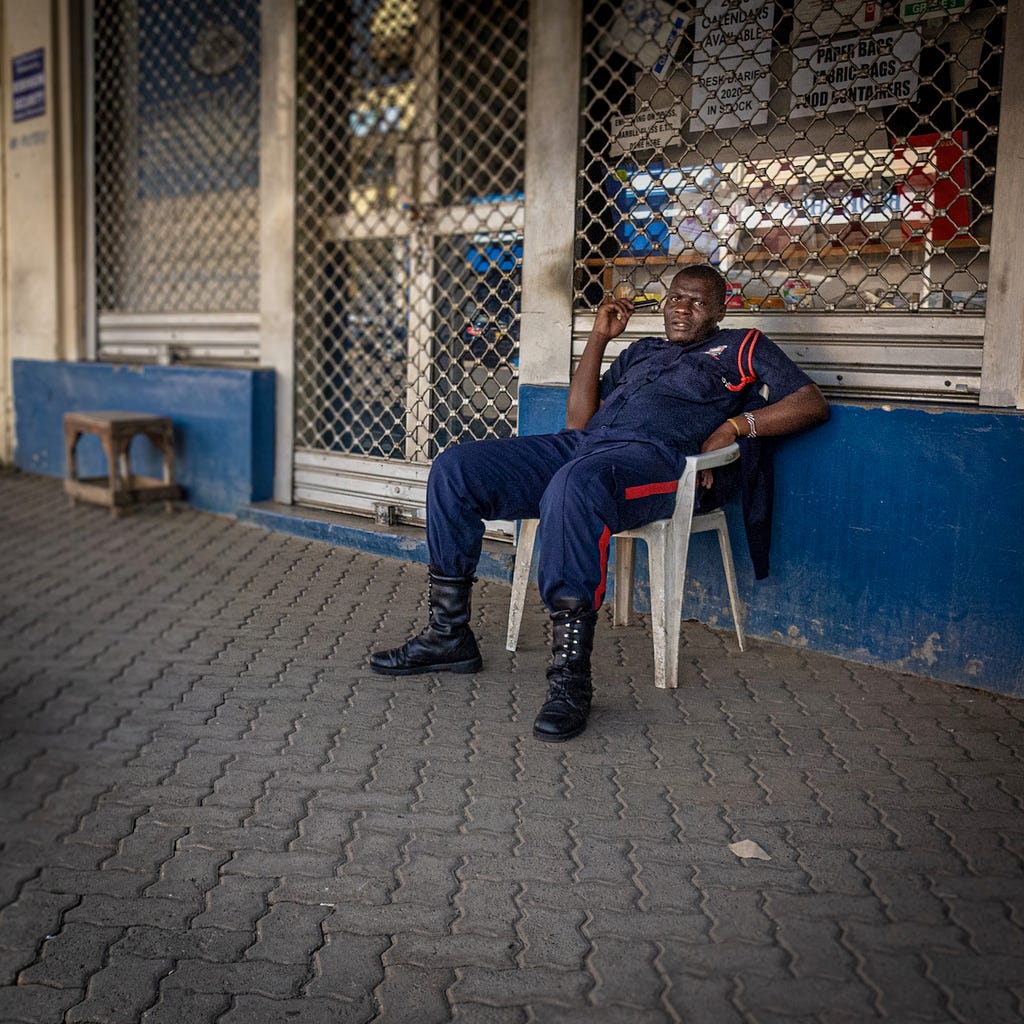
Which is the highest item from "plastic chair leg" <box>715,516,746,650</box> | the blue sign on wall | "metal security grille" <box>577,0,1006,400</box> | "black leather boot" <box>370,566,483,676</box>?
the blue sign on wall

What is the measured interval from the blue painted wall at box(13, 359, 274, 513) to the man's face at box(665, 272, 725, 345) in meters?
3.07

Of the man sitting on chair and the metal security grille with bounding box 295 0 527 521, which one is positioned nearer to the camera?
the man sitting on chair

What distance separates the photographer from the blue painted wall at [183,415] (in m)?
6.60

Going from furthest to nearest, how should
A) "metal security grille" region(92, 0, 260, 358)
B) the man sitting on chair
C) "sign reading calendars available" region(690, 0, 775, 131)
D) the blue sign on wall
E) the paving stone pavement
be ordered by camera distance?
the blue sign on wall → "metal security grille" region(92, 0, 260, 358) → "sign reading calendars available" region(690, 0, 775, 131) → the man sitting on chair → the paving stone pavement

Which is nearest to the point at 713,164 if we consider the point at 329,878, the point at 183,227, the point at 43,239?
the point at 329,878

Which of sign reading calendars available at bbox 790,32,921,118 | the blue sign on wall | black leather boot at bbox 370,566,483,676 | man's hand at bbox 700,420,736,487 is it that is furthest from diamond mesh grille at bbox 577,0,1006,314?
the blue sign on wall

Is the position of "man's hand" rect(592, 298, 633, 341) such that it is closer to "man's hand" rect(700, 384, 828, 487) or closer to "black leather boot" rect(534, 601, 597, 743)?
"man's hand" rect(700, 384, 828, 487)

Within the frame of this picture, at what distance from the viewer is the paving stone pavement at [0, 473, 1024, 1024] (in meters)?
2.29

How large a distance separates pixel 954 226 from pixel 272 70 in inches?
155

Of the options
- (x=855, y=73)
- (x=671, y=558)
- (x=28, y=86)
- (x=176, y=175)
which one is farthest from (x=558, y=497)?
(x=28, y=86)

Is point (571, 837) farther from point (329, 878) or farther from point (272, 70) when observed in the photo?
point (272, 70)

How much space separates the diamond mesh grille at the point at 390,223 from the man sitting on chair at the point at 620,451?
162 centimetres

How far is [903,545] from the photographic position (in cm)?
400

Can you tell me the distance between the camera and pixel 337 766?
3.34 m
